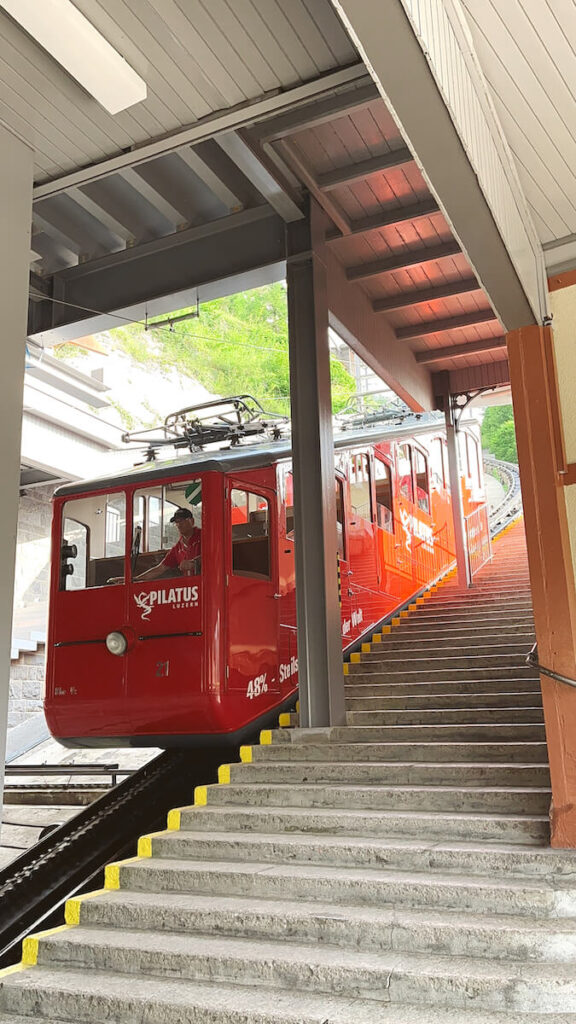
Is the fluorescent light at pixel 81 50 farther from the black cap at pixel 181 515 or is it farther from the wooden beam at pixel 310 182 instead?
the black cap at pixel 181 515

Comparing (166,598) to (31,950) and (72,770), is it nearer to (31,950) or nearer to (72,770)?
(72,770)

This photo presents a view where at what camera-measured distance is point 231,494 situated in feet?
22.5

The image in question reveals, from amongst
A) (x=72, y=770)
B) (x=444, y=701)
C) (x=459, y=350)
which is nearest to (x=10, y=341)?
(x=444, y=701)

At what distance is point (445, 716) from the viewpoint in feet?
21.2

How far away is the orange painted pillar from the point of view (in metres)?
4.23

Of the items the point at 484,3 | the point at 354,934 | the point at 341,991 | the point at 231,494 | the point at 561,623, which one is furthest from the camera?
the point at 231,494

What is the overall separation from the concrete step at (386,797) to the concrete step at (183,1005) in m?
1.57

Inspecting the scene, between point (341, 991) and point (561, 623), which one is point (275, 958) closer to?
point (341, 991)

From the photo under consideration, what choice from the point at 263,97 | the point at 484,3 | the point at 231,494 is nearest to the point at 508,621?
the point at 231,494

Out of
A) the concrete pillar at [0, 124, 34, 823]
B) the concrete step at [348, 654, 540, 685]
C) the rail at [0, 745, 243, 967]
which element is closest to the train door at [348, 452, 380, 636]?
the concrete step at [348, 654, 540, 685]

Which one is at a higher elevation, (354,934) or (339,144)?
(339,144)

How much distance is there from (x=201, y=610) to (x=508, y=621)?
394 centimetres

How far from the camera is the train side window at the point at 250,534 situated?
6926 millimetres

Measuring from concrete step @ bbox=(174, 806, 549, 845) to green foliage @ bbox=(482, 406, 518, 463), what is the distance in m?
35.5
